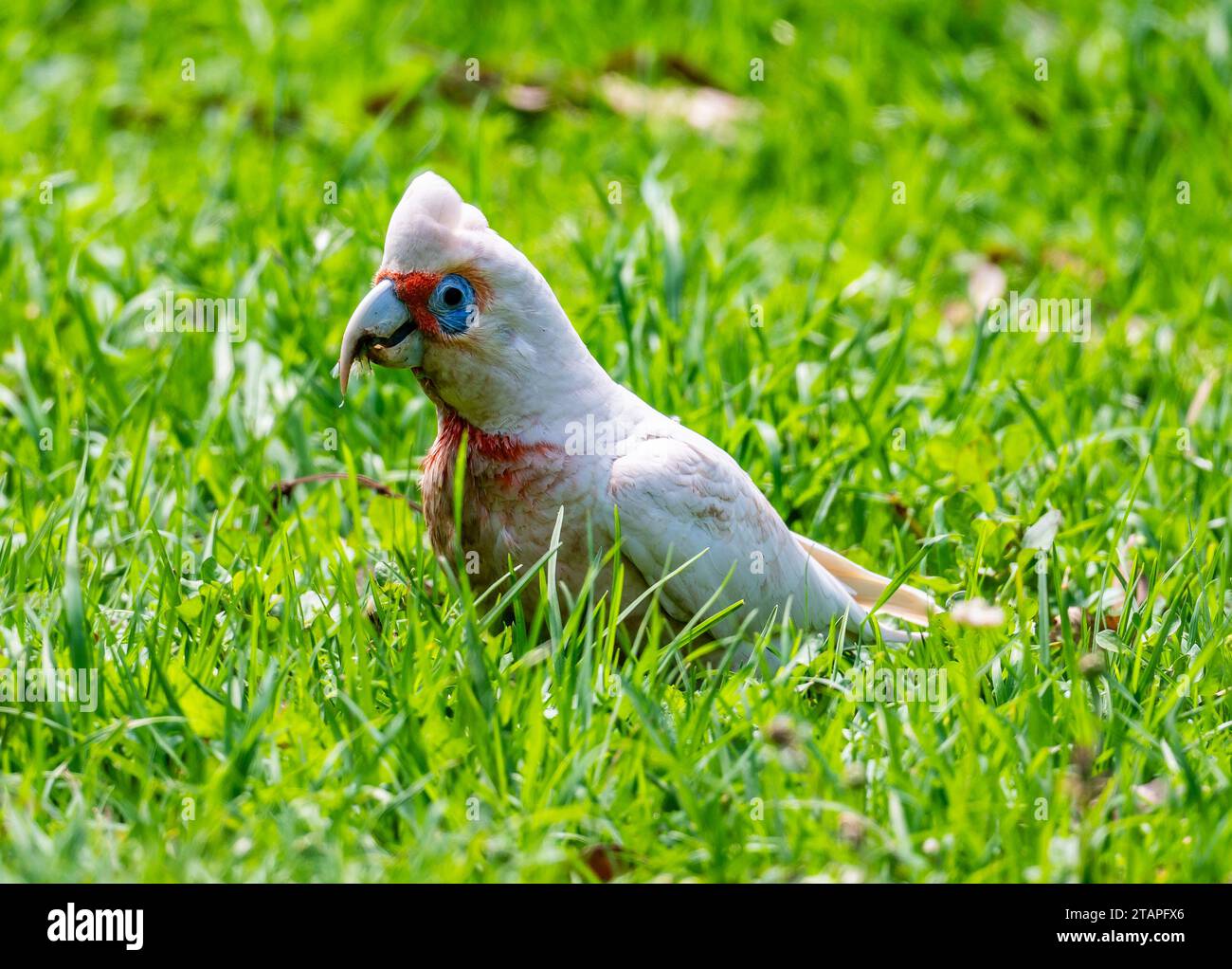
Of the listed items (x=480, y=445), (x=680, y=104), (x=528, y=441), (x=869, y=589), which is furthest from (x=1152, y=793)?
(x=680, y=104)

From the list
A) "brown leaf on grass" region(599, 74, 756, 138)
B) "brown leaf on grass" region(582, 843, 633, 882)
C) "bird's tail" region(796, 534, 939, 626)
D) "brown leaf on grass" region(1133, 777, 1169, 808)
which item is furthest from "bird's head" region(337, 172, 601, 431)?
"brown leaf on grass" region(599, 74, 756, 138)

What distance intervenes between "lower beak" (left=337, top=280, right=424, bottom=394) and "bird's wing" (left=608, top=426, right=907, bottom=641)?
519 mm

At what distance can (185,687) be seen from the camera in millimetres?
2920

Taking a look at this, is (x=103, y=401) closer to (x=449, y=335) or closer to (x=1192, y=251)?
(x=449, y=335)

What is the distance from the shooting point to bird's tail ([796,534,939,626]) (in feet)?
11.7

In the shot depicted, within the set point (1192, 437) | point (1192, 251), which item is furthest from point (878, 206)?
point (1192, 437)

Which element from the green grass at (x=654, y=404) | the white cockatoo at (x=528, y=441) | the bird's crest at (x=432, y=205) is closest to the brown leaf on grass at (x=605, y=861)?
the green grass at (x=654, y=404)

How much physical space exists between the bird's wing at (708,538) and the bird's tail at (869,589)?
0.10 metres

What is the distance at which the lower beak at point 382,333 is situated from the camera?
321 cm

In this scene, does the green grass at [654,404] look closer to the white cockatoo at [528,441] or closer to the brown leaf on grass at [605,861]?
the brown leaf on grass at [605,861]

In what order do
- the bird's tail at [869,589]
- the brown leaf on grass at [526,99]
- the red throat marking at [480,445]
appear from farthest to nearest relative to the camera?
the brown leaf on grass at [526,99] → the bird's tail at [869,589] → the red throat marking at [480,445]
